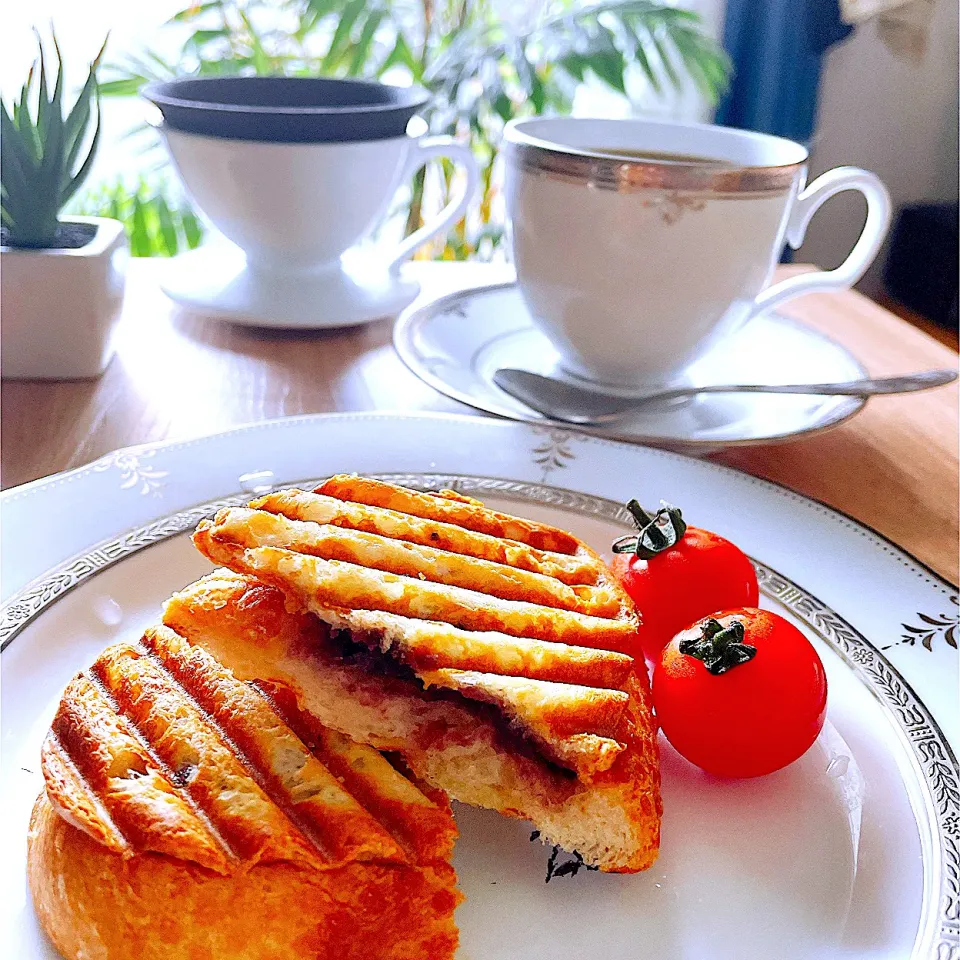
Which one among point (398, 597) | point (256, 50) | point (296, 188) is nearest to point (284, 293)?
point (296, 188)

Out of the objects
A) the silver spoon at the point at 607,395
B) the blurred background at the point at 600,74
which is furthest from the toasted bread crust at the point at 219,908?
the blurred background at the point at 600,74

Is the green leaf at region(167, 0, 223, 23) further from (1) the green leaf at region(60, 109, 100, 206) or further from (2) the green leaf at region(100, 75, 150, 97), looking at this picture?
(1) the green leaf at region(60, 109, 100, 206)

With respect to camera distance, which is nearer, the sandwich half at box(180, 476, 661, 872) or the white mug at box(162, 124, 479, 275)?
the sandwich half at box(180, 476, 661, 872)

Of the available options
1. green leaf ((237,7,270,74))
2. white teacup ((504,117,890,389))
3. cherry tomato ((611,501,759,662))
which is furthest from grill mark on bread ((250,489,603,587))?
green leaf ((237,7,270,74))

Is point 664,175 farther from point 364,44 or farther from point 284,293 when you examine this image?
point 364,44

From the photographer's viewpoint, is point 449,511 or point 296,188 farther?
point 296,188

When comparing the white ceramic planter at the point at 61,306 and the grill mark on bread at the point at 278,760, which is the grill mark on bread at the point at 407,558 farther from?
the white ceramic planter at the point at 61,306

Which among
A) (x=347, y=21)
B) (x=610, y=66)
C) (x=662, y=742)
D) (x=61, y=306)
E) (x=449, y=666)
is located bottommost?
(x=662, y=742)
